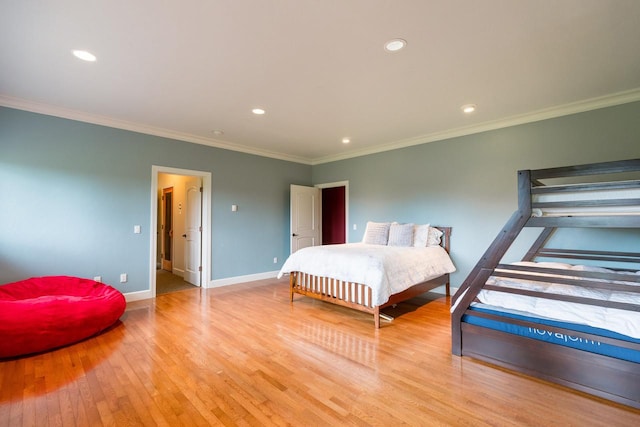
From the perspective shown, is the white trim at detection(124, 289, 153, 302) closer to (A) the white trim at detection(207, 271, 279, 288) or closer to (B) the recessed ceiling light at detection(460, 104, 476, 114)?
(A) the white trim at detection(207, 271, 279, 288)

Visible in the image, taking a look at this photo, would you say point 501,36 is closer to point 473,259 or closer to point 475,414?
point 475,414

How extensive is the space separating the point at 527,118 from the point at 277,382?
430 cm

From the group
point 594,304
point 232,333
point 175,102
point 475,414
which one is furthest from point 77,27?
point 594,304

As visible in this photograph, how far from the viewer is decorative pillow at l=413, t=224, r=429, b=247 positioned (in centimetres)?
439

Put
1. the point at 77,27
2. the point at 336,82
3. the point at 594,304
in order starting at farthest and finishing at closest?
the point at 336,82, the point at 77,27, the point at 594,304

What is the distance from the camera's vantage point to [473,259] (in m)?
4.27

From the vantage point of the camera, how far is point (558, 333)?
204 cm

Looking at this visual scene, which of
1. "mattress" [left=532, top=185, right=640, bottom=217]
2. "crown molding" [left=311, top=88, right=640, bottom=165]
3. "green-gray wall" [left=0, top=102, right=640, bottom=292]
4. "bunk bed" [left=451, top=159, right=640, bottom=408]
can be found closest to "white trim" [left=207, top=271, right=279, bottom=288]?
"green-gray wall" [left=0, top=102, right=640, bottom=292]

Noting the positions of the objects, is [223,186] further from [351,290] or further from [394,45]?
[394,45]

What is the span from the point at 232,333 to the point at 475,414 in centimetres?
226

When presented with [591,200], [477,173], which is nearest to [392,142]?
[477,173]

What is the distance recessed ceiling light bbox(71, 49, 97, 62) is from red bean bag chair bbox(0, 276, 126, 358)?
88.0 inches

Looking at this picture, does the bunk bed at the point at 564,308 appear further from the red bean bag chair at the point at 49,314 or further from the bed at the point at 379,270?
the red bean bag chair at the point at 49,314

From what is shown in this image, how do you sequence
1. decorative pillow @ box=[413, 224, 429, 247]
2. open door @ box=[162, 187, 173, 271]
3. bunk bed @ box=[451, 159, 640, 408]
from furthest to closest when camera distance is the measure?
open door @ box=[162, 187, 173, 271] < decorative pillow @ box=[413, 224, 429, 247] < bunk bed @ box=[451, 159, 640, 408]
